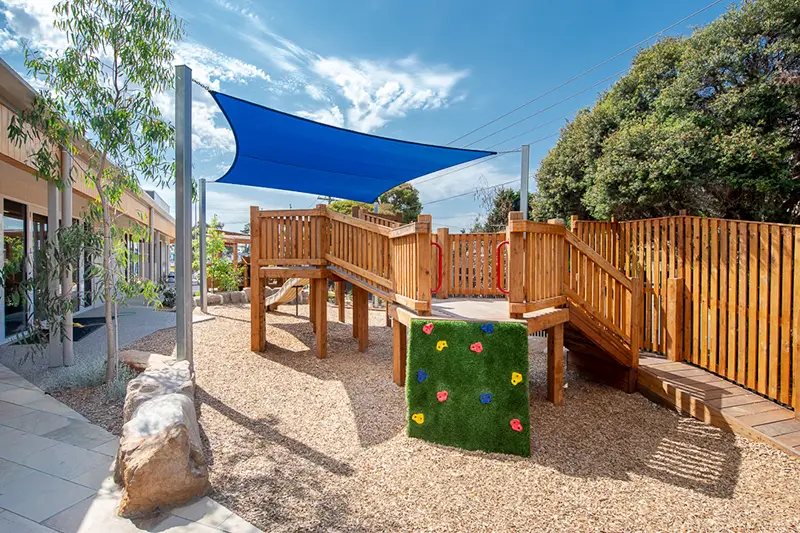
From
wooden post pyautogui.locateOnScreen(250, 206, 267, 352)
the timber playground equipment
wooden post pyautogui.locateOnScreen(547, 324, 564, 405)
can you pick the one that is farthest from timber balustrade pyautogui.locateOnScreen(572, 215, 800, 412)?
wooden post pyautogui.locateOnScreen(250, 206, 267, 352)

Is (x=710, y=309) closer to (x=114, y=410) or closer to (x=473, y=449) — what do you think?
(x=473, y=449)

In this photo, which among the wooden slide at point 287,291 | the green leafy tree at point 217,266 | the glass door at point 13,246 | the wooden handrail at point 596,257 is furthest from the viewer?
the green leafy tree at point 217,266

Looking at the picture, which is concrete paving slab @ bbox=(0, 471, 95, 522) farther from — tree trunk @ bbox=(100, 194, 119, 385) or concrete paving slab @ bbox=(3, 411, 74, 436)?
tree trunk @ bbox=(100, 194, 119, 385)

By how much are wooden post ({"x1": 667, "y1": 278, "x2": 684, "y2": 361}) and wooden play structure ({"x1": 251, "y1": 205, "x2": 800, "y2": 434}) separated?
0.01 metres

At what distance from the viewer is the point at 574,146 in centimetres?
908

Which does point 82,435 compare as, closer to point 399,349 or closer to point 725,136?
point 399,349

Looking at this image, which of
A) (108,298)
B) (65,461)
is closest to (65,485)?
(65,461)

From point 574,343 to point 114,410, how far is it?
5044mm

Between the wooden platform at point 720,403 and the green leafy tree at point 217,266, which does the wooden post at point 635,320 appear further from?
the green leafy tree at point 217,266

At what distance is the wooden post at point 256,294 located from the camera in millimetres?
5934

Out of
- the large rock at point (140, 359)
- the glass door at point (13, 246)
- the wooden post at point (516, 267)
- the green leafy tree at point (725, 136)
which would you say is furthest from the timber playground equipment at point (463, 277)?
the glass door at point (13, 246)

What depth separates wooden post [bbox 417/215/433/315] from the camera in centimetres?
380

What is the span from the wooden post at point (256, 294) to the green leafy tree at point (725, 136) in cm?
563

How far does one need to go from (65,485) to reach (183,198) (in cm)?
251
